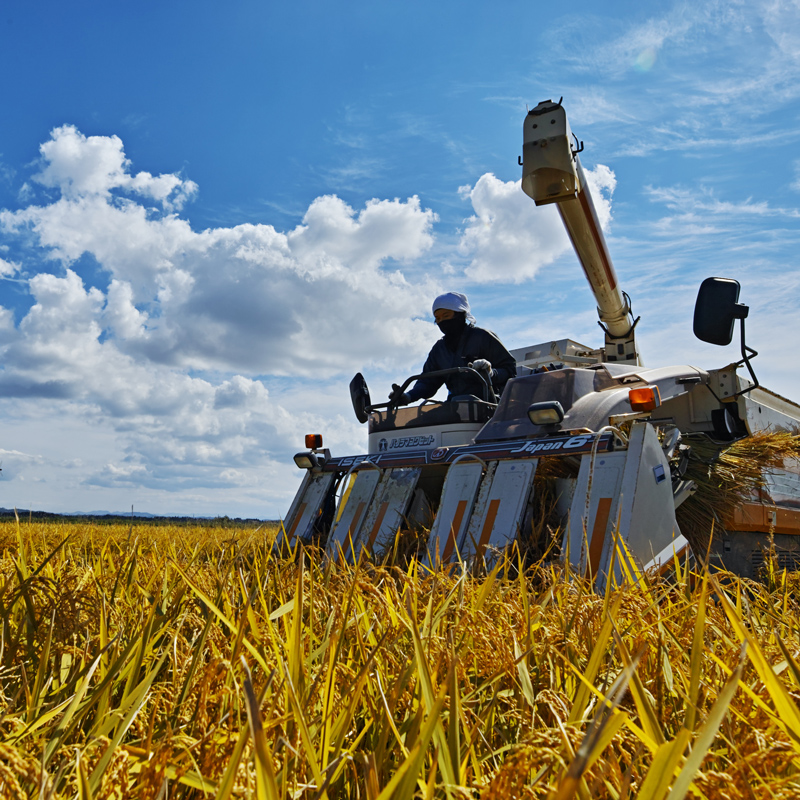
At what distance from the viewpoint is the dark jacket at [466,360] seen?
632 cm

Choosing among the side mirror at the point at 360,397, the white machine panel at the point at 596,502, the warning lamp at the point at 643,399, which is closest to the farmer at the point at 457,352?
the side mirror at the point at 360,397

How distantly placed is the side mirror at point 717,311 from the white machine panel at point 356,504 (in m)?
2.56

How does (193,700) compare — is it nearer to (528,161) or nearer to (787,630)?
(787,630)

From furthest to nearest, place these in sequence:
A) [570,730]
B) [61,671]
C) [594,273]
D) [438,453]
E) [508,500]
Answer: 1. [594,273]
2. [438,453]
3. [508,500]
4. [61,671]
5. [570,730]

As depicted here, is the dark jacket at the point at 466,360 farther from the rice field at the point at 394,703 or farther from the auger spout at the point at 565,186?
the rice field at the point at 394,703

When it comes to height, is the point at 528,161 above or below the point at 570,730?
above

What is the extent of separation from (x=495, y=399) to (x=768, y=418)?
2.41 m

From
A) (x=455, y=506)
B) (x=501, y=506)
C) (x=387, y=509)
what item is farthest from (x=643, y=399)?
(x=387, y=509)

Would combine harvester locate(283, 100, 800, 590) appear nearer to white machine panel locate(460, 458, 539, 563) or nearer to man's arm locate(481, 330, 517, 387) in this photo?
white machine panel locate(460, 458, 539, 563)

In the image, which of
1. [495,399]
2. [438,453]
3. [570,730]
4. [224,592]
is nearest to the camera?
[570,730]

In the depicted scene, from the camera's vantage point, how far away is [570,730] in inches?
46.1

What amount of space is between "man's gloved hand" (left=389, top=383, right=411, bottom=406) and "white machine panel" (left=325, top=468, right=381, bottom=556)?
40.8 inches

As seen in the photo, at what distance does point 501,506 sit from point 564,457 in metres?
0.56

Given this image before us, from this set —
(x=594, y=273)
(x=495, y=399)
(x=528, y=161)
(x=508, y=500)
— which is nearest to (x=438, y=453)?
(x=508, y=500)
